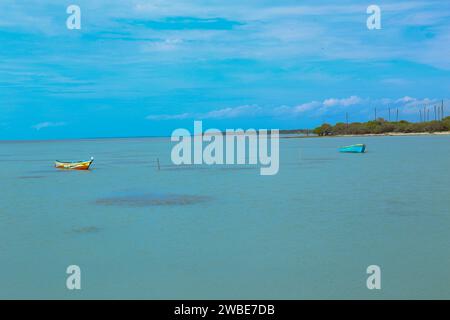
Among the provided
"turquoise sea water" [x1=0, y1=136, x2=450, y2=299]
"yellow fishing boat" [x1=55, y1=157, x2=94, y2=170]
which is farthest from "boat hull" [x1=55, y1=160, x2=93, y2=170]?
"turquoise sea water" [x1=0, y1=136, x2=450, y2=299]

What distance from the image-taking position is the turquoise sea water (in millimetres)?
9180

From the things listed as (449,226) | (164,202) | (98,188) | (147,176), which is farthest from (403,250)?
(147,176)

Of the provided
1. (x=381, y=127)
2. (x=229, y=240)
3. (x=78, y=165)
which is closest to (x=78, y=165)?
(x=78, y=165)

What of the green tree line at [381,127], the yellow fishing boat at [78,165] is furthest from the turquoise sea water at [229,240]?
the green tree line at [381,127]

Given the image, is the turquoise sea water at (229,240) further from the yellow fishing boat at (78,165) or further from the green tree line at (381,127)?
the green tree line at (381,127)

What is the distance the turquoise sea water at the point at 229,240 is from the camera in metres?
9.18

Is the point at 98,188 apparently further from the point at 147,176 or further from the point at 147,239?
the point at 147,239

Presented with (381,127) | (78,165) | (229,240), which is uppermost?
(381,127)

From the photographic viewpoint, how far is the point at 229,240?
1273 cm

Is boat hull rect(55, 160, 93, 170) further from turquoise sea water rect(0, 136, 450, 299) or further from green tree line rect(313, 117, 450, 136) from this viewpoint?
green tree line rect(313, 117, 450, 136)

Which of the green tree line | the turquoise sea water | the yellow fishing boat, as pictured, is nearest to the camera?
the turquoise sea water

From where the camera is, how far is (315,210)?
55.6ft

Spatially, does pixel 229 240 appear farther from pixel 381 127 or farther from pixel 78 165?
pixel 381 127
